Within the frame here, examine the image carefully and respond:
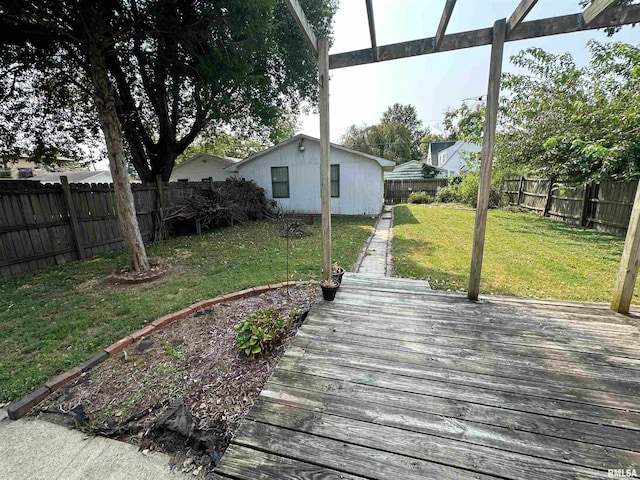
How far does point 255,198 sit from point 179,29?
6.62 metres

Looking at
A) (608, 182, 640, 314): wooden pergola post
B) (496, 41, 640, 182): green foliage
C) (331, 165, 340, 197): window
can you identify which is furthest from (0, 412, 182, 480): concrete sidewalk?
(331, 165, 340, 197): window

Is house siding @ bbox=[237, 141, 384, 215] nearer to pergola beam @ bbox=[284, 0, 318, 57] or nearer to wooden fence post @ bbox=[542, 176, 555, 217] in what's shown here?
wooden fence post @ bbox=[542, 176, 555, 217]

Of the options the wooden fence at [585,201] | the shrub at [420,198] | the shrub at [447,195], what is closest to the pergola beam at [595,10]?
the wooden fence at [585,201]

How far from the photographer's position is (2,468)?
1.58 metres

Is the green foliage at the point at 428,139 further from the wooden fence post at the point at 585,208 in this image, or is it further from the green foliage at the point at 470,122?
the wooden fence post at the point at 585,208

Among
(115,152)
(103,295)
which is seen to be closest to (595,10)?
(115,152)

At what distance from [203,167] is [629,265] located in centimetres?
1772

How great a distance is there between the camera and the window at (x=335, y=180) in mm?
10992

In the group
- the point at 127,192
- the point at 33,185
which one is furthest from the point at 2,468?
the point at 33,185

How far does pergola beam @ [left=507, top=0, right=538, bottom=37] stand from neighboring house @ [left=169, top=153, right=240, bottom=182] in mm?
15509

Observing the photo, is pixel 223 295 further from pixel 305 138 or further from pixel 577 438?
pixel 305 138

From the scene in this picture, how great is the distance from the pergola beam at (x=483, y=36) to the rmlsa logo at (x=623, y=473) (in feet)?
10.3

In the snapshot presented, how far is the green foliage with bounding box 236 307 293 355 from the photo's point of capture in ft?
7.86

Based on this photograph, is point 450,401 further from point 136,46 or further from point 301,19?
point 136,46
